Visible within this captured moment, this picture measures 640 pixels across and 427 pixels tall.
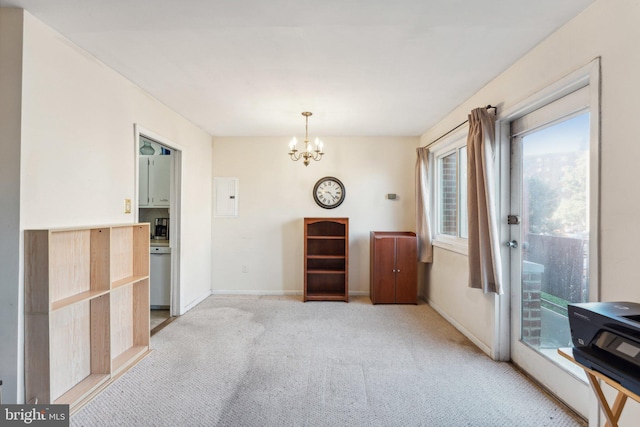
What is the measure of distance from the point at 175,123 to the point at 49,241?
2.08m

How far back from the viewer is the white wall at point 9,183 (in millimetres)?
1617

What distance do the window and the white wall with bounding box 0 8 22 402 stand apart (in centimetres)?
354

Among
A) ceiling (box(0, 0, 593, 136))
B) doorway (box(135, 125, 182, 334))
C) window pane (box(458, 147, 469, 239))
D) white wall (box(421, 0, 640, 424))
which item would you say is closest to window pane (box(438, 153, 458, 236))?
window pane (box(458, 147, 469, 239))

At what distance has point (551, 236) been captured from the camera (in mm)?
2012

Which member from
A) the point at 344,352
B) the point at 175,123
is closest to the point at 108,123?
the point at 175,123

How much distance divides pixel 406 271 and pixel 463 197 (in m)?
1.29

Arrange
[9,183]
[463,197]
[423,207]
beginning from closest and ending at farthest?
[9,183]
[463,197]
[423,207]

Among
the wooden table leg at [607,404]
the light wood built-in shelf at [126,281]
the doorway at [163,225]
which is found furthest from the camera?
the doorway at [163,225]

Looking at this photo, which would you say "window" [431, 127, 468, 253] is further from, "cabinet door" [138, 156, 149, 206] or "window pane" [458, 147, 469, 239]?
"cabinet door" [138, 156, 149, 206]

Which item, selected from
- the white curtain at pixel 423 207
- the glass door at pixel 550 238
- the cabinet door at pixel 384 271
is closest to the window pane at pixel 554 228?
the glass door at pixel 550 238

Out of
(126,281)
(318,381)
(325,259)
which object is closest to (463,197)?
(325,259)

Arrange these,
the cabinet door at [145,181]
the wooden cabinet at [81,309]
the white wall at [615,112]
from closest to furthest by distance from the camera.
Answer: the white wall at [615,112] → the wooden cabinet at [81,309] → the cabinet door at [145,181]

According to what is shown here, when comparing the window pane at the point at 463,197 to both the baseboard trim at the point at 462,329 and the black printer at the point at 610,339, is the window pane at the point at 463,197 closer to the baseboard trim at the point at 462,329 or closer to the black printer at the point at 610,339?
the baseboard trim at the point at 462,329

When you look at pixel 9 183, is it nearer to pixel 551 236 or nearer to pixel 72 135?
pixel 72 135
